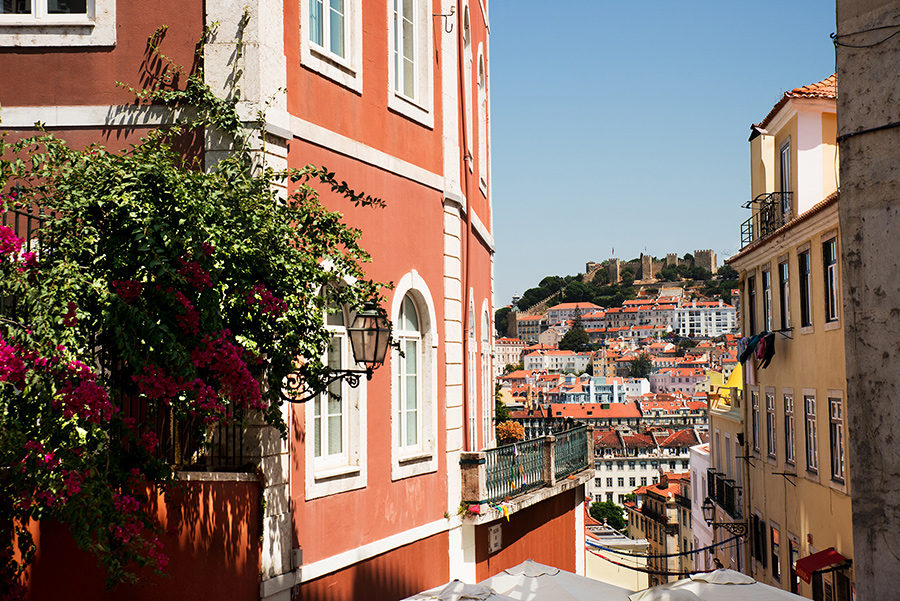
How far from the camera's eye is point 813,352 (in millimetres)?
20703

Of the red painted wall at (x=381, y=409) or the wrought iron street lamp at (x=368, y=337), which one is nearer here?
the wrought iron street lamp at (x=368, y=337)

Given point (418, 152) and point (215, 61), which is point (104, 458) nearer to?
point (215, 61)

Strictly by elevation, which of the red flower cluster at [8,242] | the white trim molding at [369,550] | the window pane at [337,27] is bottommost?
the white trim molding at [369,550]

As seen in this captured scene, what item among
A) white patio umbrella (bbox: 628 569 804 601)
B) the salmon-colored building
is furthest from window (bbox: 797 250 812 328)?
white patio umbrella (bbox: 628 569 804 601)

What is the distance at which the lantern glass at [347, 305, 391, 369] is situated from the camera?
8.33m

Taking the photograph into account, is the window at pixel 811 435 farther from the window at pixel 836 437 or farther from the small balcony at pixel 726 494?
the small balcony at pixel 726 494

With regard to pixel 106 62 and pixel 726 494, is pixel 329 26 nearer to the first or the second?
pixel 106 62

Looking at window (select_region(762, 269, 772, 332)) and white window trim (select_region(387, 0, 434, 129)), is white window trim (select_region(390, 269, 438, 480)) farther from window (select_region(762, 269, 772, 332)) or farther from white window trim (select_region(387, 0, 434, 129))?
window (select_region(762, 269, 772, 332))

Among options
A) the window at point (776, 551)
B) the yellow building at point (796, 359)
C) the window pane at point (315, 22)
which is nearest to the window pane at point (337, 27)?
the window pane at point (315, 22)

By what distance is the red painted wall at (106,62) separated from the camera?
8648 millimetres

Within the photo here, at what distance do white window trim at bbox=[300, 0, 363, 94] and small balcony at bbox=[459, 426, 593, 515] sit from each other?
4.46m

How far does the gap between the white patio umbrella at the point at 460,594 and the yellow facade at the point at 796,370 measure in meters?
10.5

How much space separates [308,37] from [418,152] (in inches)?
85.4

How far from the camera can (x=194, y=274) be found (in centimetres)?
686
